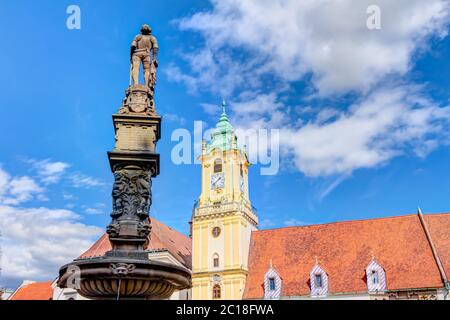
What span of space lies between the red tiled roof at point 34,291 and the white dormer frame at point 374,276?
91.2 feet

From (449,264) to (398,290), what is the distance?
157 inches

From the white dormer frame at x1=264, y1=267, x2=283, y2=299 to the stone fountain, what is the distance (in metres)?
30.1

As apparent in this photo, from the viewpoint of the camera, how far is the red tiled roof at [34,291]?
4498 centimetres

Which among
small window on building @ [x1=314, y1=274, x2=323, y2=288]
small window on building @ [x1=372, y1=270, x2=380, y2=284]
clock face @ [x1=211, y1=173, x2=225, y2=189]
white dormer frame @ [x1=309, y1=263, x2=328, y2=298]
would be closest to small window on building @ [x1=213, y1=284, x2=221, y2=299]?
white dormer frame @ [x1=309, y1=263, x2=328, y2=298]

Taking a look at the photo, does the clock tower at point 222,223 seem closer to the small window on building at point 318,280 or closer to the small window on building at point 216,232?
the small window on building at point 216,232

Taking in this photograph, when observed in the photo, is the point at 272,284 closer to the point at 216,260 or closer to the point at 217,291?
the point at 217,291

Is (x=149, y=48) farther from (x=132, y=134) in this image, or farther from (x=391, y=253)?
(x=391, y=253)

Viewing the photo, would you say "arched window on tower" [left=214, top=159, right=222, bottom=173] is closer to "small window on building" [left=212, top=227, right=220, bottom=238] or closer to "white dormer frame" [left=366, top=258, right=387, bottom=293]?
"small window on building" [left=212, top=227, right=220, bottom=238]

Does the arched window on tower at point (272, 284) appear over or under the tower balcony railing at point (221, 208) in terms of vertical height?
under

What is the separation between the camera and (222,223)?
40438mm

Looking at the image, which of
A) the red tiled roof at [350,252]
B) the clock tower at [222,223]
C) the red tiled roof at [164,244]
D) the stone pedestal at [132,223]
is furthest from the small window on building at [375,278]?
the stone pedestal at [132,223]

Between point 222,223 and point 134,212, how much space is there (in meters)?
32.2
